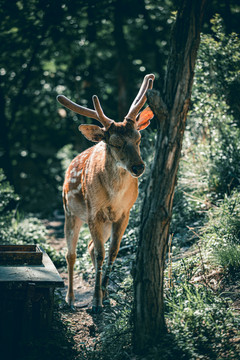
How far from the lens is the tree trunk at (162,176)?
146 inches

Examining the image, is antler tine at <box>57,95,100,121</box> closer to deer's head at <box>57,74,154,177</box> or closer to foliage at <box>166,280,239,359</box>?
deer's head at <box>57,74,154,177</box>

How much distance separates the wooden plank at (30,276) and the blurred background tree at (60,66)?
6.22 metres

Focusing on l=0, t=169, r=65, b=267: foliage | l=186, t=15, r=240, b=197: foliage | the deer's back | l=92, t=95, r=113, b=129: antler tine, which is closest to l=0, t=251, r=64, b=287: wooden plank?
the deer's back

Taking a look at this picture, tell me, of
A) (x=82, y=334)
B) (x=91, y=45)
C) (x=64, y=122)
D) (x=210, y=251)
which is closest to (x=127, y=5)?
(x=91, y=45)

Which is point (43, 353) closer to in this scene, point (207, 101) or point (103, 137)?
point (103, 137)

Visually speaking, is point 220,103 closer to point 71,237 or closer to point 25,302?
point 71,237

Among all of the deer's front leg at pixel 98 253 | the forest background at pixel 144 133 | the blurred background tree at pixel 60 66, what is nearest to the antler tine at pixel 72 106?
the deer's front leg at pixel 98 253

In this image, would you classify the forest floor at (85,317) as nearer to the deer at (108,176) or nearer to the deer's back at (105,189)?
the deer at (108,176)

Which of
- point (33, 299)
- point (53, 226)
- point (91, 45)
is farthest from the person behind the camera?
point (91, 45)

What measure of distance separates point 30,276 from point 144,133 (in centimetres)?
517

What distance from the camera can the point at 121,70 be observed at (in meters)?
12.3

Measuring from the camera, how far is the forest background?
14.8ft

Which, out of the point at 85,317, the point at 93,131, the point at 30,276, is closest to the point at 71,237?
the point at 85,317

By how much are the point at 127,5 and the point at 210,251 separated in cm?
939
